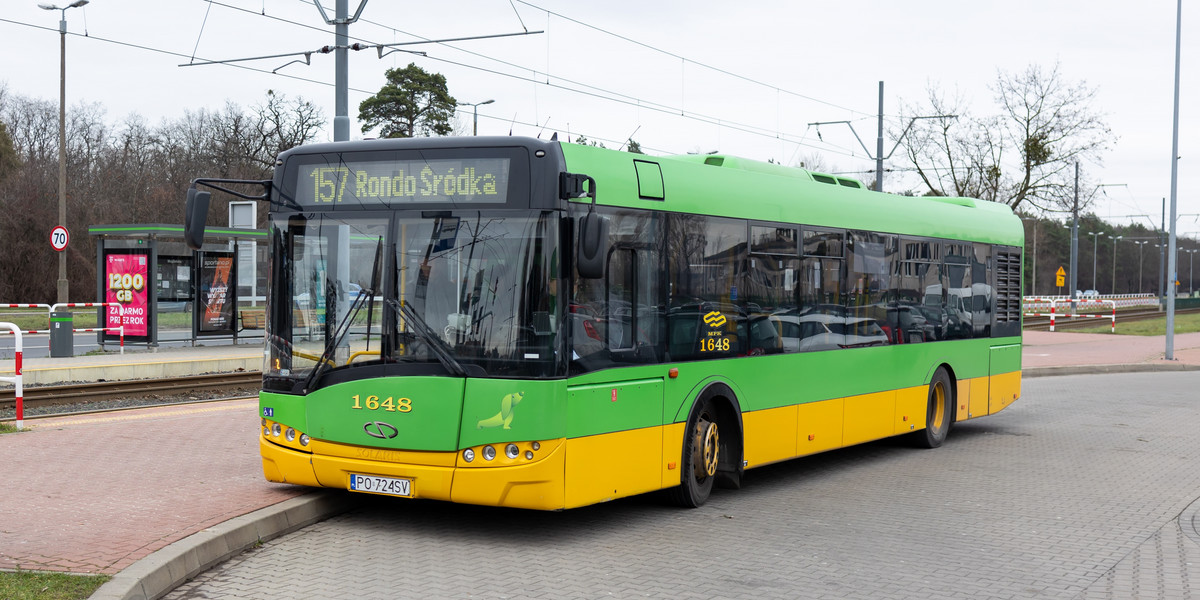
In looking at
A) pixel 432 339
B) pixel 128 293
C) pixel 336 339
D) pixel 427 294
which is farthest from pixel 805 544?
pixel 128 293

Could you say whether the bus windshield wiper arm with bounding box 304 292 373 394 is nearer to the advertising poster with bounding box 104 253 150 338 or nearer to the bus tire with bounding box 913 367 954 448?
the bus tire with bounding box 913 367 954 448

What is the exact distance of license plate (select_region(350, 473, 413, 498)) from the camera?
304 inches

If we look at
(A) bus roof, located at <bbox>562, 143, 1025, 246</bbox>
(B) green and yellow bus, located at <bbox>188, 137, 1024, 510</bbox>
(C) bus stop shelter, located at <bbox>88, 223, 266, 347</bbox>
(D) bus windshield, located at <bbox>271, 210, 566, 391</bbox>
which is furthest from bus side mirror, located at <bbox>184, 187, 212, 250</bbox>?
(C) bus stop shelter, located at <bbox>88, 223, 266, 347</bbox>

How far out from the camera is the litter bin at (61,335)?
2217 cm

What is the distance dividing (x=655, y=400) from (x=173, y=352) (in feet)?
57.3

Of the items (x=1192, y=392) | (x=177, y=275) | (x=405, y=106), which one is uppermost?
(x=405, y=106)

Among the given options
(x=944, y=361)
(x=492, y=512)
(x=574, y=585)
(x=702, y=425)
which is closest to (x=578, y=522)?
(x=492, y=512)

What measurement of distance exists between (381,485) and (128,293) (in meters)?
17.8

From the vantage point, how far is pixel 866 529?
8.42 meters

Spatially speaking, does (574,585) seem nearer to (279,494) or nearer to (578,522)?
(578,522)

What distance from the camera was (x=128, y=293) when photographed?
23.6 m

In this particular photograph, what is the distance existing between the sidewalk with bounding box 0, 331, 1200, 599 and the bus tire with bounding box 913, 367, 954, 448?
7.25 meters

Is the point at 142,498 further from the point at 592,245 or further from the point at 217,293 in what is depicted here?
the point at 217,293

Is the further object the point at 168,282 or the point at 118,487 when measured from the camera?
the point at 168,282
